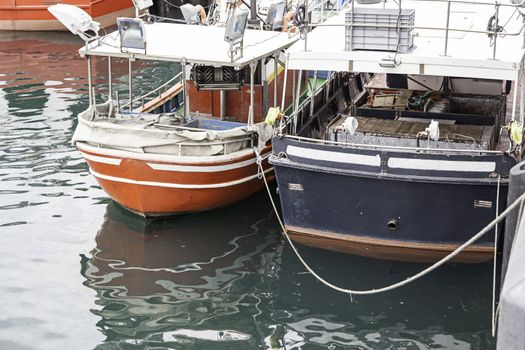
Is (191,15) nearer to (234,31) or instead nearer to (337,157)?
(234,31)

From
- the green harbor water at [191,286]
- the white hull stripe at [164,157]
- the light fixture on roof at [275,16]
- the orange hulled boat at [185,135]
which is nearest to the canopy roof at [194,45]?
the orange hulled boat at [185,135]

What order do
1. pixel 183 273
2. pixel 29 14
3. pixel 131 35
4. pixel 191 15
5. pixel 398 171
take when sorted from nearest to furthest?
pixel 398 171, pixel 183 273, pixel 131 35, pixel 191 15, pixel 29 14

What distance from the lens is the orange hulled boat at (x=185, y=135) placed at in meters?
A: 12.8

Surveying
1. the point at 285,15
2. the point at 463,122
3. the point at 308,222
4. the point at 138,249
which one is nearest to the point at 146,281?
the point at 138,249

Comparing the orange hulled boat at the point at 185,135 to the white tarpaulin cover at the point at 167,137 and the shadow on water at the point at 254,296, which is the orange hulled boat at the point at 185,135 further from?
the shadow on water at the point at 254,296

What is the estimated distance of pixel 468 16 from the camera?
47.9ft

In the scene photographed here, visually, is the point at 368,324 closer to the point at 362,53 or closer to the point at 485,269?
the point at 485,269

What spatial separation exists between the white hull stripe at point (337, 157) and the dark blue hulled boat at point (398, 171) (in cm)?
1

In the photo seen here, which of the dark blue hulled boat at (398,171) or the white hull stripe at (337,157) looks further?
the white hull stripe at (337,157)

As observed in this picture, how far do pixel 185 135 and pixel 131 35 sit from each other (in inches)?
69.4

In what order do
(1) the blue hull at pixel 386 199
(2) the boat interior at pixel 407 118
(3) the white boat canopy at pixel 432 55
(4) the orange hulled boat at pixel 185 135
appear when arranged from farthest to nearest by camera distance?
Result: (4) the orange hulled boat at pixel 185 135
(2) the boat interior at pixel 407 118
(3) the white boat canopy at pixel 432 55
(1) the blue hull at pixel 386 199

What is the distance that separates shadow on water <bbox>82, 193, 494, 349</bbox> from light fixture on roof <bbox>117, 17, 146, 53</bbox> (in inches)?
101

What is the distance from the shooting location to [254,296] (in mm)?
11523

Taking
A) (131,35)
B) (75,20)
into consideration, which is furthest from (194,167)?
(75,20)
